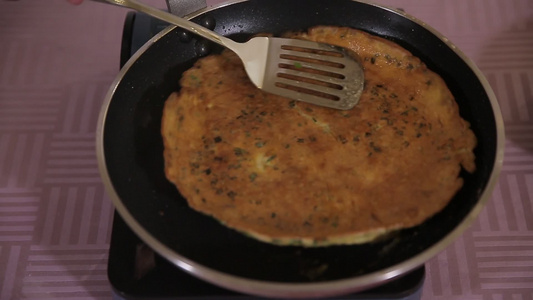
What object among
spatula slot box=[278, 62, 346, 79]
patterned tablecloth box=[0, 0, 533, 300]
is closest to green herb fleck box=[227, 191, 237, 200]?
spatula slot box=[278, 62, 346, 79]

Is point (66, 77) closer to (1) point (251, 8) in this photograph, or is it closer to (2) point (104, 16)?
(2) point (104, 16)

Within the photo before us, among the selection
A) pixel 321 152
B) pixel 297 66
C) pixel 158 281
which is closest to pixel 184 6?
pixel 297 66

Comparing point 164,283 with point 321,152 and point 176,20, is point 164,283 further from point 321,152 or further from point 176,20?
point 176,20

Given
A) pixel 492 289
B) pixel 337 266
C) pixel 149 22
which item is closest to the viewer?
pixel 337 266

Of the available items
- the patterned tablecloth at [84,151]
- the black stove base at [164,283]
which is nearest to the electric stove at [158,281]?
the black stove base at [164,283]

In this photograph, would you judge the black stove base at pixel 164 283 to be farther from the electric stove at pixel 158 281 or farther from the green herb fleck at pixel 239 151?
the green herb fleck at pixel 239 151

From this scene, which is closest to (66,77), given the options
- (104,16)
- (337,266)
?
(104,16)
